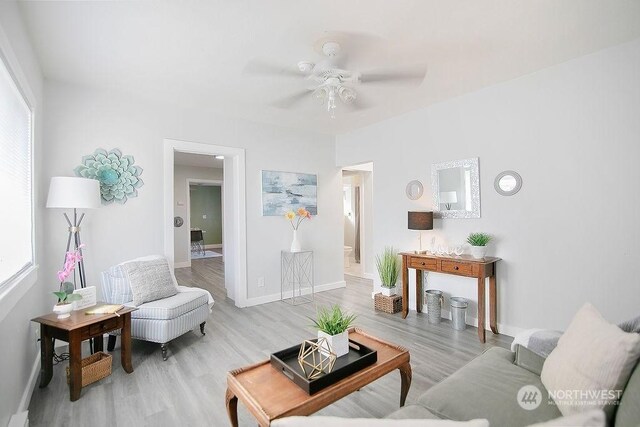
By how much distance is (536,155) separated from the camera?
3006mm

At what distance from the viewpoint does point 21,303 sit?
211 centimetres

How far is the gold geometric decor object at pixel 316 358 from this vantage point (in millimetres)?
1584

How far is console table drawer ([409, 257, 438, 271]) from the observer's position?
3.46 meters

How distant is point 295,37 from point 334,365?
7.35 ft

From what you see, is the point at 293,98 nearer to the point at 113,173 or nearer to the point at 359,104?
the point at 359,104

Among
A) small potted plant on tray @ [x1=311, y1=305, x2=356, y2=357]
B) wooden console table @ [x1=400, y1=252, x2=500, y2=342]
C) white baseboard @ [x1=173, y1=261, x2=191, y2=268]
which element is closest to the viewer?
small potted plant on tray @ [x1=311, y1=305, x2=356, y2=357]

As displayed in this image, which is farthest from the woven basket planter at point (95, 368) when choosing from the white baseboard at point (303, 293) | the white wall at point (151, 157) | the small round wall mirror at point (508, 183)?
the small round wall mirror at point (508, 183)

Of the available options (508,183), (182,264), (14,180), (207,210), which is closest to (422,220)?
(508,183)

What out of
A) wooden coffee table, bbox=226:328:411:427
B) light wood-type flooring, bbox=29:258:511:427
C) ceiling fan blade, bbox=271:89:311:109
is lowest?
light wood-type flooring, bbox=29:258:511:427

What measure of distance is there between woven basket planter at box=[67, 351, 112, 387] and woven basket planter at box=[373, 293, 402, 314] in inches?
116

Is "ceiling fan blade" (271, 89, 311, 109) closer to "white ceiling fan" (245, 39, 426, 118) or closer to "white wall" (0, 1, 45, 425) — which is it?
"white ceiling fan" (245, 39, 426, 118)

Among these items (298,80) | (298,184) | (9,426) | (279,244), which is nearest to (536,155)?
(298,80)

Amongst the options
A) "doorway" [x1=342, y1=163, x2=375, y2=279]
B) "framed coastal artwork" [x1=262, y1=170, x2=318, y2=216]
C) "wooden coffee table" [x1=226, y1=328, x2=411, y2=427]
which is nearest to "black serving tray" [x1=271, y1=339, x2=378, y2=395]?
"wooden coffee table" [x1=226, y1=328, x2=411, y2=427]

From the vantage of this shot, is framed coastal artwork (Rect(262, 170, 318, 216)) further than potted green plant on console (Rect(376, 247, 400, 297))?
Yes
